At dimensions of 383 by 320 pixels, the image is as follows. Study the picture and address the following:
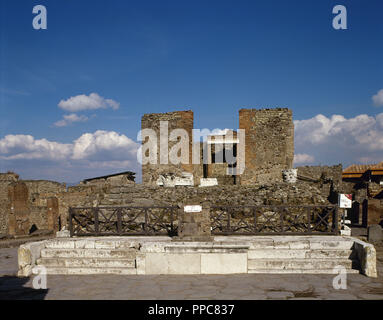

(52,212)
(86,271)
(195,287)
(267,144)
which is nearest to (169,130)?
(267,144)

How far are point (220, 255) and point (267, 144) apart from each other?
10.6m

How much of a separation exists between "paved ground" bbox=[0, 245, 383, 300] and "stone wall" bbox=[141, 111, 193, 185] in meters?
10.9

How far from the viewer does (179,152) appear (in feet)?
54.9

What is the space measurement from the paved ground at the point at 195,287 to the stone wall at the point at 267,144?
10182 mm

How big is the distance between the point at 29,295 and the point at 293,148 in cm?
1409

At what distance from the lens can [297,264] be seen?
588 cm

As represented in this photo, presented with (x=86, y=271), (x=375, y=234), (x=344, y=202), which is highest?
(x=344, y=202)

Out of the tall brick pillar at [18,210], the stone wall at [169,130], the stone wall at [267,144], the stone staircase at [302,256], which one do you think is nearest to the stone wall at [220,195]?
the stone staircase at [302,256]

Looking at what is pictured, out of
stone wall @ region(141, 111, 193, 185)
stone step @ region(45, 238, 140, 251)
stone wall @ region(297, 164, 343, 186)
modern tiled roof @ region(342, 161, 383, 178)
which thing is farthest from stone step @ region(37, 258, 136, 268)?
modern tiled roof @ region(342, 161, 383, 178)

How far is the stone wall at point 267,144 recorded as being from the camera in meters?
15.6

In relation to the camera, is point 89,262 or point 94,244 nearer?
point 89,262

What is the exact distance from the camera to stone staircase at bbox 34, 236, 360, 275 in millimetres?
A: 5891

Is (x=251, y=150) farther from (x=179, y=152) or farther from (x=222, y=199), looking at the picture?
(x=222, y=199)

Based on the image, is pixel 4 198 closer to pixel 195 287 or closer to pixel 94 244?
pixel 94 244
